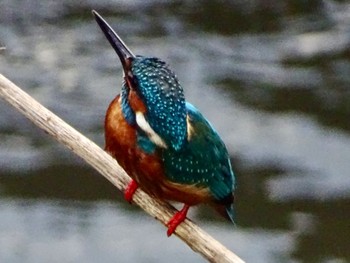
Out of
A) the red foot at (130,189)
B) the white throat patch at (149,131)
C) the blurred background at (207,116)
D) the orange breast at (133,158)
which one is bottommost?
the blurred background at (207,116)

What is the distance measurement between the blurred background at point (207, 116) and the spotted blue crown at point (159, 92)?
93.7 inches

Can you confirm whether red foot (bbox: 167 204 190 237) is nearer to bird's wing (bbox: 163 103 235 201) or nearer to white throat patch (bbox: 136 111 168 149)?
bird's wing (bbox: 163 103 235 201)

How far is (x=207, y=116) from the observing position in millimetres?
5293

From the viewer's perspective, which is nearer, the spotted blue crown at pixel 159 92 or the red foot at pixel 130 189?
the spotted blue crown at pixel 159 92

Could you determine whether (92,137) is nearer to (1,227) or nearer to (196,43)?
(1,227)

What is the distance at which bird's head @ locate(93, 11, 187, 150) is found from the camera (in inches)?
91.0

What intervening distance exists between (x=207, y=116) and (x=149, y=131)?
2942mm

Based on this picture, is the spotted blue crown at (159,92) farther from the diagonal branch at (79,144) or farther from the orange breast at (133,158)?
the diagonal branch at (79,144)

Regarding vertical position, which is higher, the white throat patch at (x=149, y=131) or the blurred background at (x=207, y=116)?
the white throat patch at (x=149, y=131)

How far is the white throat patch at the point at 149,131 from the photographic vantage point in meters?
2.34

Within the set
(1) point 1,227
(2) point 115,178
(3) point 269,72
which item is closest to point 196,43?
(3) point 269,72

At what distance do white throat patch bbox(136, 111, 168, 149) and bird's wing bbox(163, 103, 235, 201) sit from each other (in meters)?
0.03

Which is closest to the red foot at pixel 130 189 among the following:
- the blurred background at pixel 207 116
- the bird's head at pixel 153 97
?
the bird's head at pixel 153 97

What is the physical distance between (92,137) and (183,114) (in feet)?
9.04
